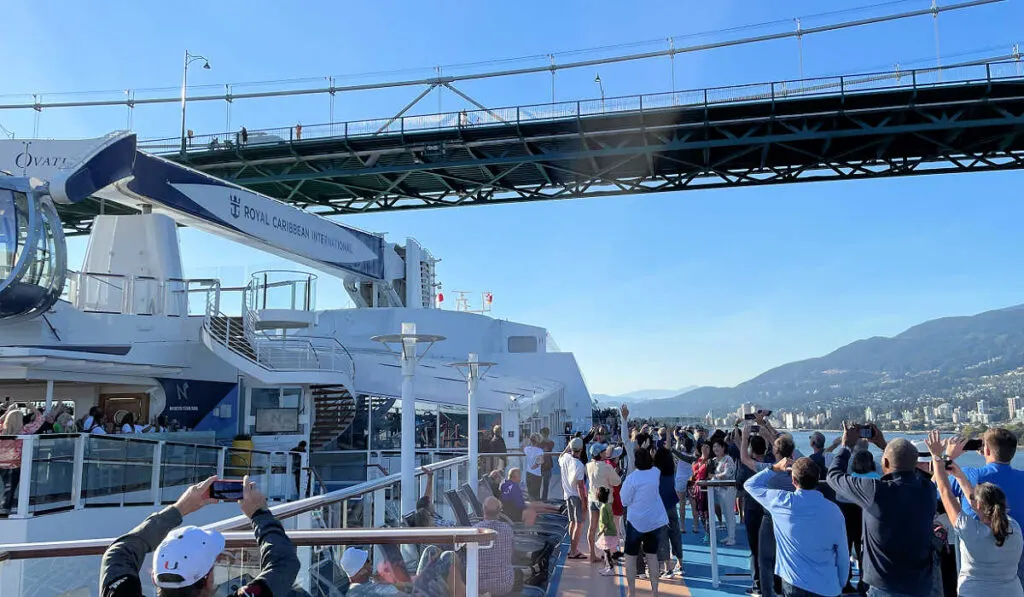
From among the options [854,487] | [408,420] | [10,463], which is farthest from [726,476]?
[10,463]

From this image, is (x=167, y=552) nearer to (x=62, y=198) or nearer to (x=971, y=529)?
(x=971, y=529)

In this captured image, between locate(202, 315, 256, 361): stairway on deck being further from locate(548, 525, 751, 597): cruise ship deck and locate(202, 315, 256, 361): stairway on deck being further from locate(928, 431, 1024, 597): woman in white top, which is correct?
locate(928, 431, 1024, 597): woman in white top

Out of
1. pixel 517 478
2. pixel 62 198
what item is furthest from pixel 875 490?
pixel 62 198

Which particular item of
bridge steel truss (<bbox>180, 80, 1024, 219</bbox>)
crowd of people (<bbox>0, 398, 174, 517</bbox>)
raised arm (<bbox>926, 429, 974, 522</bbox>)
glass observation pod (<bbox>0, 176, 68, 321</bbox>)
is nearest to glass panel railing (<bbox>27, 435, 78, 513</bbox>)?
crowd of people (<bbox>0, 398, 174, 517</bbox>)

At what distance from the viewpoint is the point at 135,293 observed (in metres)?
15.7

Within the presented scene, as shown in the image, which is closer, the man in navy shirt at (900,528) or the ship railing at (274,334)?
the man in navy shirt at (900,528)

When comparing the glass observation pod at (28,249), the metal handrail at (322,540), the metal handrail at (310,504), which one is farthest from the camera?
the glass observation pod at (28,249)

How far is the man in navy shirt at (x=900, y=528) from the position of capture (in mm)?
3969

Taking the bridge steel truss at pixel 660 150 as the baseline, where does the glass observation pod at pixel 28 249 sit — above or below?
below

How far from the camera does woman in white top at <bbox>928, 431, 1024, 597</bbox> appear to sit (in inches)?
146

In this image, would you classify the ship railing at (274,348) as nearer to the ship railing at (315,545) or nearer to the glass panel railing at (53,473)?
the glass panel railing at (53,473)

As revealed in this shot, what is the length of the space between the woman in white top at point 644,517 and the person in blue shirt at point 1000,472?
275cm

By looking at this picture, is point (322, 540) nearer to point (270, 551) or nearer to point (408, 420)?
point (270, 551)

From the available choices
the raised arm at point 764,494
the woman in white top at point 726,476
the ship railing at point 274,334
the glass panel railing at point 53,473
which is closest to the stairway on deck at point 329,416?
the ship railing at point 274,334
